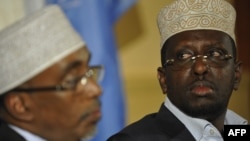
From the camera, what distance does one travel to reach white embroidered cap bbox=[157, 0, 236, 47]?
1.36 meters

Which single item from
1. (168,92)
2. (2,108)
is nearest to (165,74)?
(168,92)

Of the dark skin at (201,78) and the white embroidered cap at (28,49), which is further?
the dark skin at (201,78)

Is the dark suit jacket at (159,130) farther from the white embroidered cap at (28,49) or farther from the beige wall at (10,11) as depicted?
the beige wall at (10,11)

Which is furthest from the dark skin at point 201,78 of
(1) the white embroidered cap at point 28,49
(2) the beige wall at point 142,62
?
(1) the white embroidered cap at point 28,49

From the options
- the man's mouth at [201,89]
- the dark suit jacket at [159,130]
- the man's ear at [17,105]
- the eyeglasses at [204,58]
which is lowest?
the dark suit jacket at [159,130]

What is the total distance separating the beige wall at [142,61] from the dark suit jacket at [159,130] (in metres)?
0.19

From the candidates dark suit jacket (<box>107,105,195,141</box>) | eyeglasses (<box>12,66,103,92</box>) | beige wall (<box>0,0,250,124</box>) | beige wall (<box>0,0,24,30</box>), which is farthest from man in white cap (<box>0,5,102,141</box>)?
beige wall (<box>0,0,250,124</box>)

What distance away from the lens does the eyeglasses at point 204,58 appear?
134cm

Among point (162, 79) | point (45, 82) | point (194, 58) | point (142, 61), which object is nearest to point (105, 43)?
point (142, 61)

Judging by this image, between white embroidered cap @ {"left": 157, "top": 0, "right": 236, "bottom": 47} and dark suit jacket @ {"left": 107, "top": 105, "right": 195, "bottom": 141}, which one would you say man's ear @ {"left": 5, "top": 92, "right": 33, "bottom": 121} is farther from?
white embroidered cap @ {"left": 157, "top": 0, "right": 236, "bottom": 47}

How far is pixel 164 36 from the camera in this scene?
140 centimetres

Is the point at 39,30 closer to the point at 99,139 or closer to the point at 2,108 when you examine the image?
the point at 2,108

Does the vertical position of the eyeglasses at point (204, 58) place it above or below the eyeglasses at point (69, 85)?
below

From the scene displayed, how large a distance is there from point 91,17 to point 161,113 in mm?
428
